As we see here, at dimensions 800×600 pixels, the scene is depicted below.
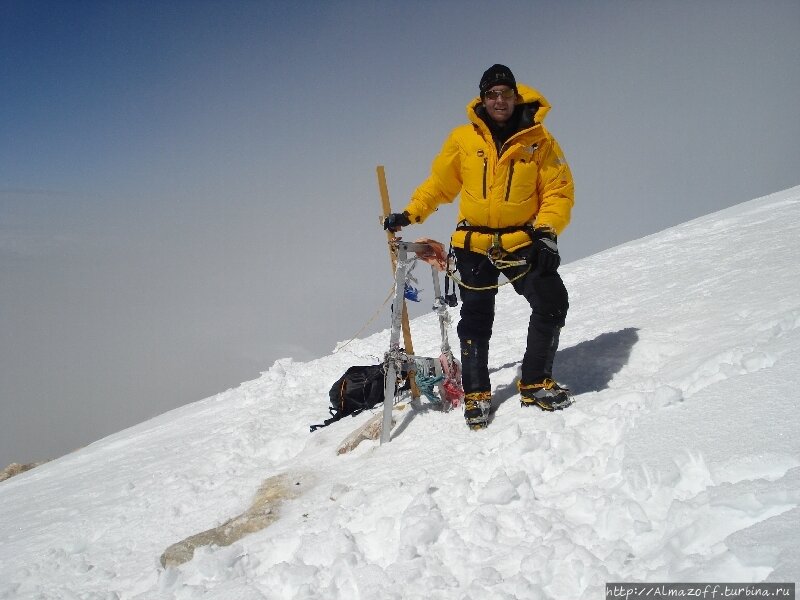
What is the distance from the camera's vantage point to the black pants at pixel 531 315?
3.95 m

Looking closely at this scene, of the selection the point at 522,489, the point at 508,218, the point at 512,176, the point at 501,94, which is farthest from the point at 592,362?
the point at 501,94

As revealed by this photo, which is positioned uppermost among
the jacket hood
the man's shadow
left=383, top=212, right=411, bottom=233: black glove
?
the jacket hood

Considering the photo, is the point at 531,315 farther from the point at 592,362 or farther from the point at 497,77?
the point at 497,77

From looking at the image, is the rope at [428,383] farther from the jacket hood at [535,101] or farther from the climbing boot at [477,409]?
the jacket hood at [535,101]

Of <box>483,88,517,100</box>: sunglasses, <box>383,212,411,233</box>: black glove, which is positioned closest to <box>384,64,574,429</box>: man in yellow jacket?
<box>483,88,517,100</box>: sunglasses

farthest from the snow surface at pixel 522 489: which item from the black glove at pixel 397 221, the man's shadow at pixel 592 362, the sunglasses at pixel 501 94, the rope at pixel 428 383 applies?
the sunglasses at pixel 501 94

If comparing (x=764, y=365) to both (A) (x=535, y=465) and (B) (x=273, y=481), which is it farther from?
(B) (x=273, y=481)

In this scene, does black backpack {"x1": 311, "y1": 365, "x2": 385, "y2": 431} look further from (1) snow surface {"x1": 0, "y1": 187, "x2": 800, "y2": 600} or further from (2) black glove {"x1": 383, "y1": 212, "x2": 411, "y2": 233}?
(2) black glove {"x1": 383, "y1": 212, "x2": 411, "y2": 233}

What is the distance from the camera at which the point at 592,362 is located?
15.4 ft

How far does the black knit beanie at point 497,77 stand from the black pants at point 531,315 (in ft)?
4.13

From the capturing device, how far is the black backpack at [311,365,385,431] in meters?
5.96

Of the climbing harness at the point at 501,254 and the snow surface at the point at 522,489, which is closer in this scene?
the snow surface at the point at 522,489

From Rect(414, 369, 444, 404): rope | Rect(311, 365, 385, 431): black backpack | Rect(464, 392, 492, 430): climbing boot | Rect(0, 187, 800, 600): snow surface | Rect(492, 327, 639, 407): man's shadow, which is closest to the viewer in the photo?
Rect(0, 187, 800, 600): snow surface

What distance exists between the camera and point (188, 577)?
3.33 metres
